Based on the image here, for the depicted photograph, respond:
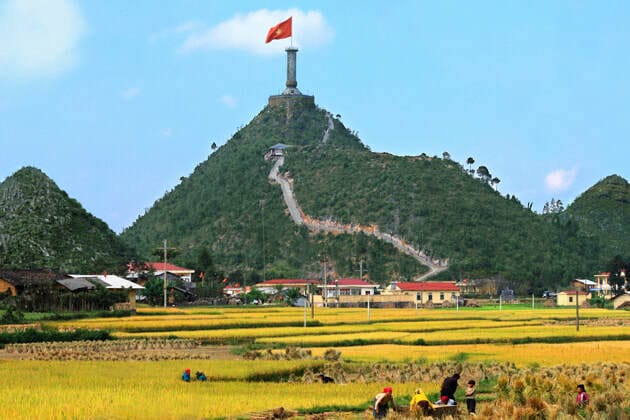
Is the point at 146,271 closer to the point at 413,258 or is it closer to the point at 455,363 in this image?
the point at 413,258

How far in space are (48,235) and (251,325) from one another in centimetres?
5450

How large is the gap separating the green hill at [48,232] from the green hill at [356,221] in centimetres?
1512

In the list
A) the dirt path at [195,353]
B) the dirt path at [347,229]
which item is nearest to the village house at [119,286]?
the dirt path at [195,353]

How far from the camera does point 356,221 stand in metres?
150

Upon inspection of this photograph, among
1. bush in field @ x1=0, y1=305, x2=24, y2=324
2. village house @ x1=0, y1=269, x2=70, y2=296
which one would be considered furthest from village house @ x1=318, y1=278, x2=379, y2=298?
bush in field @ x1=0, y1=305, x2=24, y2=324

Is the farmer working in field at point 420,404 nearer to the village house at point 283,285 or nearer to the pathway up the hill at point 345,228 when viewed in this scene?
the village house at point 283,285

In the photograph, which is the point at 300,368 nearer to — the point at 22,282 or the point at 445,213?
the point at 22,282

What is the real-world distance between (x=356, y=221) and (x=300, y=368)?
366ft

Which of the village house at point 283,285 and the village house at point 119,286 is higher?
the village house at point 283,285

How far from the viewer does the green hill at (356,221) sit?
462 ft

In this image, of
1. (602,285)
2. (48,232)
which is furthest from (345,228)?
(48,232)

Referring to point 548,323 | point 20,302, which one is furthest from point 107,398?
point 20,302

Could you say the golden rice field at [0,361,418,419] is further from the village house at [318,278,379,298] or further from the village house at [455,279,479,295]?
the village house at [455,279,479,295]

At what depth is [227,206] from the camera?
16862 centimetres
